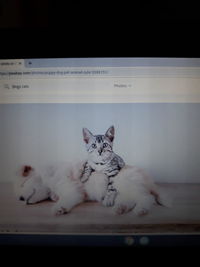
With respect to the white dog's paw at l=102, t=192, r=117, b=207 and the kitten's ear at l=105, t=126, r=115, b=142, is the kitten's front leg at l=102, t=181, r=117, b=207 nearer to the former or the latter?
the white dog's paw at l=102, t=192, r=117, b=207

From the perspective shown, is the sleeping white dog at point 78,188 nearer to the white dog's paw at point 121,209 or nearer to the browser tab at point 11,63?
the white dog's paw at point 121,209

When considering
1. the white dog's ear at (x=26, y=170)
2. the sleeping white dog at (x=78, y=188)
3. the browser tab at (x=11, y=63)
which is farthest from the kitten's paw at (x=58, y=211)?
the browser tab at (x=11, y=63)
